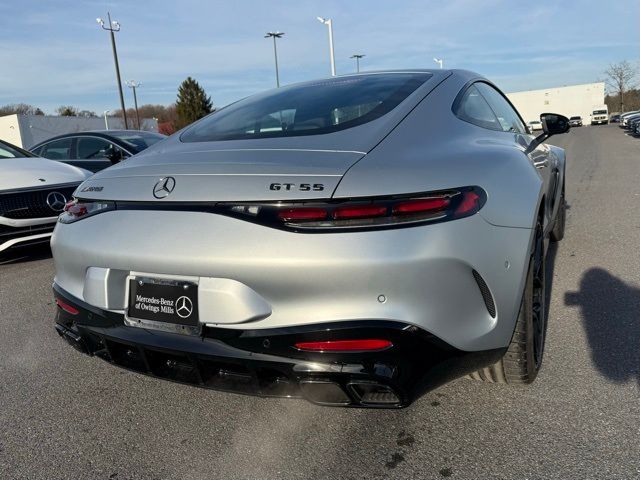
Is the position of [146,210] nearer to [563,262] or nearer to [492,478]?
[492,478]

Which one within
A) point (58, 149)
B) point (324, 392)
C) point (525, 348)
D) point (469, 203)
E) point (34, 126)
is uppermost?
point (34, 126)

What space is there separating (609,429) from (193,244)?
1.73 metres

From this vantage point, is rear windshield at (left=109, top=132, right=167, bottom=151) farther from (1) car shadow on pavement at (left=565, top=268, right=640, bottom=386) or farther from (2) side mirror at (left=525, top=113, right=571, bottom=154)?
(1) car shadow on pavement at (left=565, top=268, right=640, bottom=386)

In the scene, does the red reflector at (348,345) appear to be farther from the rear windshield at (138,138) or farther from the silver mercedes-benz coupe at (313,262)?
the rear windshield at (138,138)

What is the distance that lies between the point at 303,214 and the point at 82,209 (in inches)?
40.9

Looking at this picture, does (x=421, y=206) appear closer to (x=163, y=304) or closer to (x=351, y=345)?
(x=351, y=345)

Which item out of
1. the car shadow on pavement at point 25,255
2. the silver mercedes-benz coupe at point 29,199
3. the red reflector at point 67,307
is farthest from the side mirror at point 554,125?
the car shadow on pavement at point 25,255

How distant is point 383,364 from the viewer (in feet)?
5.45

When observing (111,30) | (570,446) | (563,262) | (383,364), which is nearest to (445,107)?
(383,364)

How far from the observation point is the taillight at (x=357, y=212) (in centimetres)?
164

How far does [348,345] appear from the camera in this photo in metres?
1.67

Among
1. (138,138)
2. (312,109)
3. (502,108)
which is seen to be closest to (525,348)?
(312,109)

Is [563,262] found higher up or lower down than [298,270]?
lower down

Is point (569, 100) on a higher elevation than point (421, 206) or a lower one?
higher
